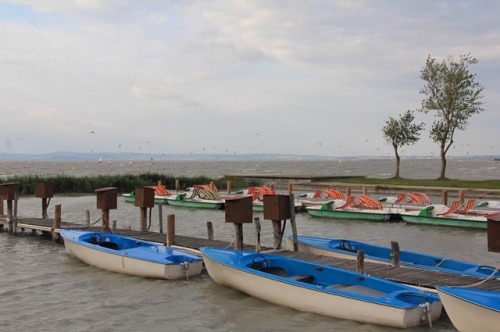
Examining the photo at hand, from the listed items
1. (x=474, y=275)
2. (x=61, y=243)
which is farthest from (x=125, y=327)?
(x=61, y=243)

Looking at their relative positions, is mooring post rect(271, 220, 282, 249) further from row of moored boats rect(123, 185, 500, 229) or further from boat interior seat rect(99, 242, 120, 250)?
row of moored boats rect(123, 185, 500, 229)

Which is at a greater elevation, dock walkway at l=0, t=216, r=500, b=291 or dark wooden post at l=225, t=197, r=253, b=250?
dark wooden post at l=225, t=197, r=253, b=250

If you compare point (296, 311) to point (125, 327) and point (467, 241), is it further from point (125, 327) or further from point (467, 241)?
point (467, 241)

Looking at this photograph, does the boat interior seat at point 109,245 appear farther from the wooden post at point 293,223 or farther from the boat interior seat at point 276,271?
the boat interior seat at point 276,271

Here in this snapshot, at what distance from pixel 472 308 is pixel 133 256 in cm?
890

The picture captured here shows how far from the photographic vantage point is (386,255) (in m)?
16.0

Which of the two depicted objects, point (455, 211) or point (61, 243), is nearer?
point (61, 243)

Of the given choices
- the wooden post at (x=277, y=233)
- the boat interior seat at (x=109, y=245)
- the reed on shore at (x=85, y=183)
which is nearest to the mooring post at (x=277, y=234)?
the wooden post at (x=277, y=233)

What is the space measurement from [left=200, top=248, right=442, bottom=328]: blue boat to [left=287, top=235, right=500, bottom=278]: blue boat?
7.85 feet

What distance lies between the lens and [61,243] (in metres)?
21.1

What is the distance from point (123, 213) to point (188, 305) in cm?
2118

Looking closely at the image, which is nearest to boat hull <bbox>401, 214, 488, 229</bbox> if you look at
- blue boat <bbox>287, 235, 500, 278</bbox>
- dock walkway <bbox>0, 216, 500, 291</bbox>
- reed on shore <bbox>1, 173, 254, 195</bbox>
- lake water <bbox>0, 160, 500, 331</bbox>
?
lake water <bbox>0, 160, 500, 331</bbox>

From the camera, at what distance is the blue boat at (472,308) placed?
900 cm

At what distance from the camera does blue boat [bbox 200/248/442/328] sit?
10.5 m
